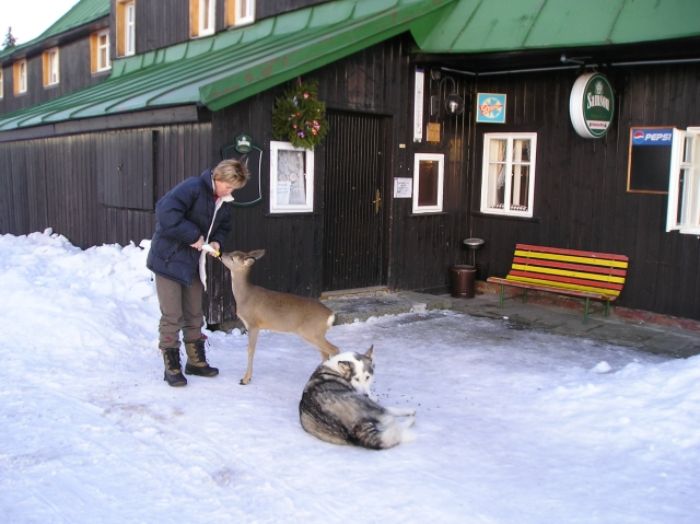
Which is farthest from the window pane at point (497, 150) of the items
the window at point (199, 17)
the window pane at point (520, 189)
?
the window at point (199, 17)

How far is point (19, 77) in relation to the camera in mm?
25797

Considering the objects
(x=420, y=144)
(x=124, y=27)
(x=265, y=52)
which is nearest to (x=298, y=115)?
(x=265, y=52)

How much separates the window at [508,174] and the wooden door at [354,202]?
6.80 ft

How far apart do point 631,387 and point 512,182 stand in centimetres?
590

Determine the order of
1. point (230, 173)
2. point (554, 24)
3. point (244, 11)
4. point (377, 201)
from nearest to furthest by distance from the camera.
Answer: point (230, 173)
point (554, 24)
point (377, 201)
point (244, 11)

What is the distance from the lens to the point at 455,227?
12.1 metres

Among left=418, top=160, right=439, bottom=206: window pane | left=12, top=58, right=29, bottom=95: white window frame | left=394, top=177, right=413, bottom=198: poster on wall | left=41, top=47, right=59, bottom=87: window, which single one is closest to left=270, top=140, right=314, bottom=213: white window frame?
left=394, top=177, right=413, bottom=198: poster on wall

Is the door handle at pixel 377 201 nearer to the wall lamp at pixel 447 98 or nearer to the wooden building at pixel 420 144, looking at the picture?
the wooden building at pixel 420 144

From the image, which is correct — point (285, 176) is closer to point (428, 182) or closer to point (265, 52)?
point (265, 52)

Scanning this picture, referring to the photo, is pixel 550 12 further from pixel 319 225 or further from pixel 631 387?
pixel 631 387

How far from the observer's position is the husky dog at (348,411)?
5.14 metres

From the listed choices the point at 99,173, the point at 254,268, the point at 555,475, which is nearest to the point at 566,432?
the point at 555,475

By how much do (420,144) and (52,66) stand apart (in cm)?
1659

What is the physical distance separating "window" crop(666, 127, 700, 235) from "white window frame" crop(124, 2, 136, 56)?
43.2ft
